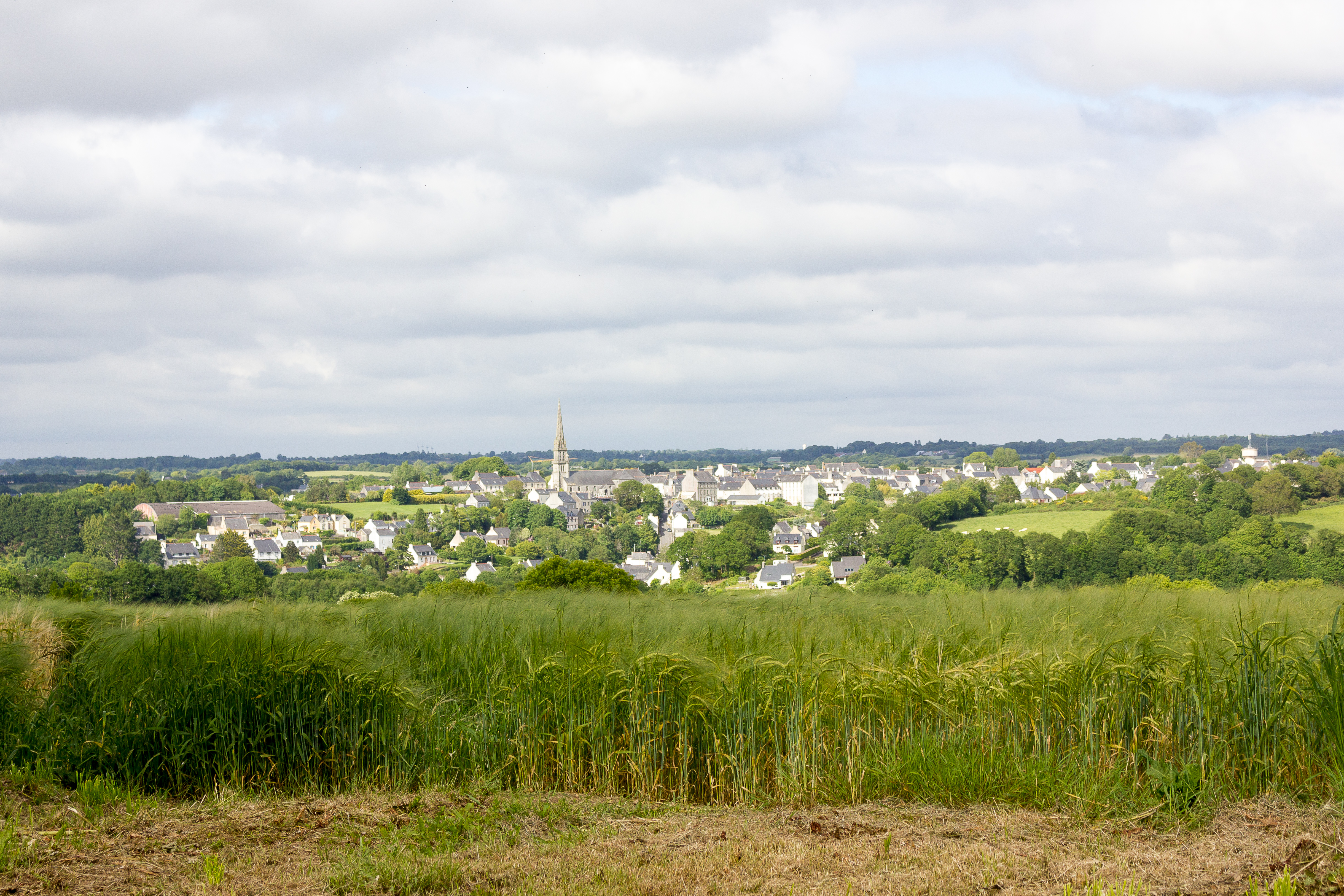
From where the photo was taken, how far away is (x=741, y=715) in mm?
5836

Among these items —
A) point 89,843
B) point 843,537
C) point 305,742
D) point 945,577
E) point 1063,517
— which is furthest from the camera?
point 843,537

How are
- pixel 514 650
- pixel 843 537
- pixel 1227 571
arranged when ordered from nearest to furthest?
pixel 514 650 < pixel 1227 571 < pixel 843 537

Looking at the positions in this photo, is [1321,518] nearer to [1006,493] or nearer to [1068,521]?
[1068,521]

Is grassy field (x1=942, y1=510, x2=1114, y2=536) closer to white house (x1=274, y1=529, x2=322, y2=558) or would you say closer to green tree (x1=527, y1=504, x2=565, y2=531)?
white house (x1=274, y1=529, x2=322, y2=558)

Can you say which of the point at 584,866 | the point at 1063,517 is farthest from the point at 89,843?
the point at 1063,517

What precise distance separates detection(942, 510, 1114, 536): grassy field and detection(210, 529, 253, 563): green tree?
41.7 meters

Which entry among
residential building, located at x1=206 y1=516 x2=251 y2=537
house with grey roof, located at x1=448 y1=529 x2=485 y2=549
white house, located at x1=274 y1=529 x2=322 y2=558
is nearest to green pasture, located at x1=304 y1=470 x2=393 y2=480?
house with grey roof, located at x1=448 y1=529 x2=485 y2=549

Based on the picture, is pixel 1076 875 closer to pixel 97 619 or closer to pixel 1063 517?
pixel 97 619

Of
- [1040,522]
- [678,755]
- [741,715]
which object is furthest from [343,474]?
[741,715]

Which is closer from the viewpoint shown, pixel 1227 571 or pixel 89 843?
pixel 89 843

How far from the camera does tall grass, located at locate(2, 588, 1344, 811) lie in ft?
17.6

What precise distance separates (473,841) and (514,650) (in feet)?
7.39

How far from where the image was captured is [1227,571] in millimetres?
28922

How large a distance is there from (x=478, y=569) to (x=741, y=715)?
5046 cm
